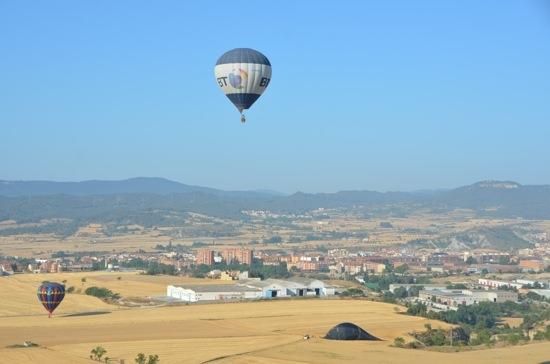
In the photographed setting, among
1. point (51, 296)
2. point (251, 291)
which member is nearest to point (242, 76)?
point (51, 296)

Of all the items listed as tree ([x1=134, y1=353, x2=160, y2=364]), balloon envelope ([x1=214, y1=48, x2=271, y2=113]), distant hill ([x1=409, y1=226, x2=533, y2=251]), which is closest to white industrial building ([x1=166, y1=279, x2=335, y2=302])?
balloon envelope ([x1=214, y1=48, x2=271, y2=113])

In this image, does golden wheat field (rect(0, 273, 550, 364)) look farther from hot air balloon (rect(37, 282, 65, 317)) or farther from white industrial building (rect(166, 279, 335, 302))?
white industrial building (rect(166, 279, 335, 302))

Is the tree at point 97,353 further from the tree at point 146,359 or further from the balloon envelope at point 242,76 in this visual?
the balloon envelope at point 242,76

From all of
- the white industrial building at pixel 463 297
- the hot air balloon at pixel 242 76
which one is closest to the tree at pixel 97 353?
the hot air balloon at pixel 242 76

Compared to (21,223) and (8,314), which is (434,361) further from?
(21,223)

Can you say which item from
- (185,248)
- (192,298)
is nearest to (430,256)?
(185,248)

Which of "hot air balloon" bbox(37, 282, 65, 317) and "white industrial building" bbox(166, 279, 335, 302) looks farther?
"white industrial building" bbox(166, 279, 335, 302)
